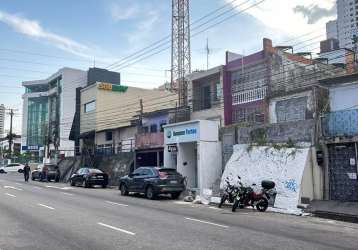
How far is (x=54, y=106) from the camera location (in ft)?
302

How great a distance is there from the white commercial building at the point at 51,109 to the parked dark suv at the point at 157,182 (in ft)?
142

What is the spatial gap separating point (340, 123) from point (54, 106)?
8071 centimetres

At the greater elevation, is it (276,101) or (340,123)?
(276,101)

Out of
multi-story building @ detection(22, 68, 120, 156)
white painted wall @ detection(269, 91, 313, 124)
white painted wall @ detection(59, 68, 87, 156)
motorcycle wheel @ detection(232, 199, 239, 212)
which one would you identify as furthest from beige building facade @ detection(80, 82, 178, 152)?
motorcycle wheel @ detection(232, 199, 239, 212)

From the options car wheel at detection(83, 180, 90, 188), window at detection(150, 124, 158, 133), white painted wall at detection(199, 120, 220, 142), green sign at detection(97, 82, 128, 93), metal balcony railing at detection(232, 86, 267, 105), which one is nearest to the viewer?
white painted wall at detection(199, 120, 220, 142)

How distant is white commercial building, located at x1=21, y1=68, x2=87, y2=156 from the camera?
83375 mm

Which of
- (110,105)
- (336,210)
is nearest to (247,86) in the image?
(336,210)

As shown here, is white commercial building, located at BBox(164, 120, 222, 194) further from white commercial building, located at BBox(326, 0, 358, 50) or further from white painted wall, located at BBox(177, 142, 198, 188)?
white commercial building, located at BBox(326, 0, 358, 50)

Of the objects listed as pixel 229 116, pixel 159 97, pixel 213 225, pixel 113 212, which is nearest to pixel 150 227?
pixel 213 225

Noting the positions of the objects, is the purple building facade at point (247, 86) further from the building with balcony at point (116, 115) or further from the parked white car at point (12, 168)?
the parked white car at point (12, 168)

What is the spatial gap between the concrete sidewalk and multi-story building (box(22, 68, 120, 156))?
5193 cm

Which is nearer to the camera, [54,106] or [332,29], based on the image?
[332,29]

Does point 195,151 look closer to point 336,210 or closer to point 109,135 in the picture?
point 336,210

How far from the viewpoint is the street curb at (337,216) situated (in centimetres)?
1457
